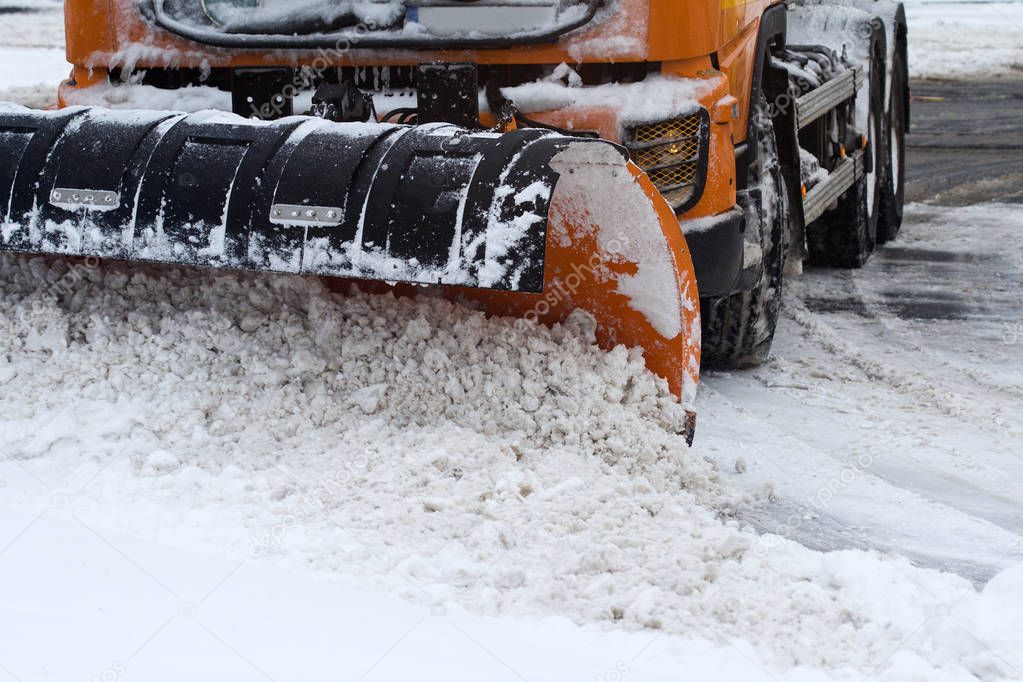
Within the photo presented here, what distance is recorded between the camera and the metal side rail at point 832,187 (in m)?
4.71

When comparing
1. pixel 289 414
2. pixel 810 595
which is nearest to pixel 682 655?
pixel 810 595

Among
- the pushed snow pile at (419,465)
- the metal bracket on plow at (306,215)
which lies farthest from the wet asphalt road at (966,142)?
the metal bracket on plow at (306,215)

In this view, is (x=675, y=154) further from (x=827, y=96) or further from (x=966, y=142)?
(x=966, y=142)

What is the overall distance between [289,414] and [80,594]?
2.89 ft

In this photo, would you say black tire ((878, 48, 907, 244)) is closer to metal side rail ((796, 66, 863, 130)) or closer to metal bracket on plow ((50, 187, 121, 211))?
metal side rail ((796, 66, 863, 130))

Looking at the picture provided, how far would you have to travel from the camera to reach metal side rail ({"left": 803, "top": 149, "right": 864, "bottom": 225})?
4707 mm

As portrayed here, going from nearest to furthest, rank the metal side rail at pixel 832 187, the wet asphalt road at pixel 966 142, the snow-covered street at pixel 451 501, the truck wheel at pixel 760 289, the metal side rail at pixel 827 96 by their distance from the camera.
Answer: the snow-covered street at pixel 451 501, the truck wheel at pixel 760 289, the metal side rail at pixel 827 96, the metal side rail at pixel 832 187, the wet asphalt road at pixel 966 142

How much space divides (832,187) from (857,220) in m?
0.98

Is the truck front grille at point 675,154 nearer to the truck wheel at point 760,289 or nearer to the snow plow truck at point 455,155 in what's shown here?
the snow plow truck at point 455,155

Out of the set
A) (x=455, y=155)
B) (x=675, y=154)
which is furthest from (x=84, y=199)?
(x=675, y=154)

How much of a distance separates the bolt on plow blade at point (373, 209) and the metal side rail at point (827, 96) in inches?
60.0

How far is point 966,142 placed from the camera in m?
10.0

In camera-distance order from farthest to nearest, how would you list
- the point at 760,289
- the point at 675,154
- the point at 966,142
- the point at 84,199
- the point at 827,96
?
the point at 966,142, the point at 827,96, the point at 760,289, the point at 675,154, the point at 84,199

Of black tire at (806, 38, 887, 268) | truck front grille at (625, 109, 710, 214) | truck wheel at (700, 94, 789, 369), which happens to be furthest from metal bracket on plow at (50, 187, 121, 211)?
black tire at (806, 38, 887, 268)
